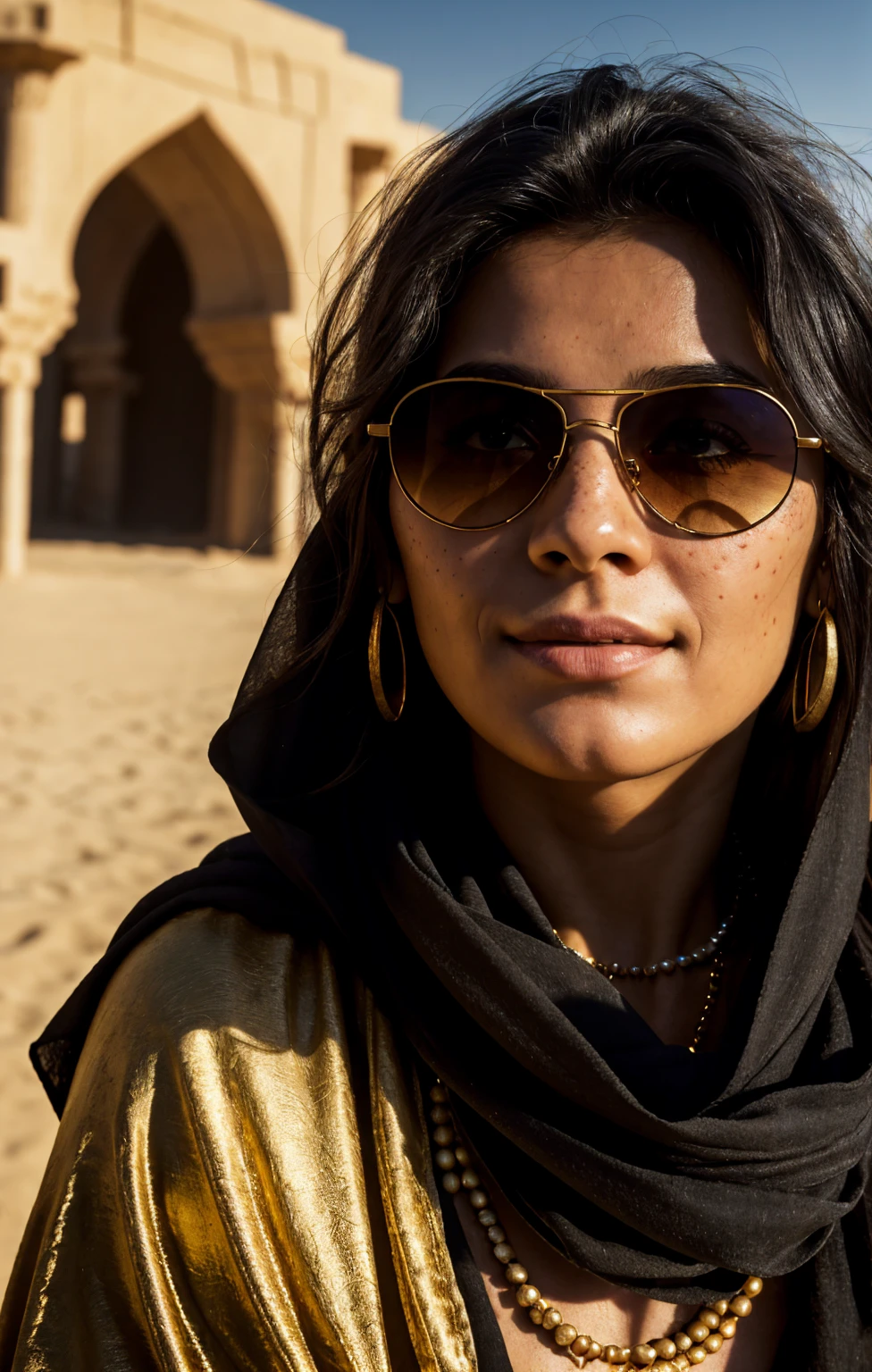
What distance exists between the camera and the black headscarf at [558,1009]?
4.42 ft

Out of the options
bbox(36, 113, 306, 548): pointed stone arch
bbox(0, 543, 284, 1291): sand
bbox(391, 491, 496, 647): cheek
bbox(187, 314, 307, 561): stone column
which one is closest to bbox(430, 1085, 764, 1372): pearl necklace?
bbox(391, 491, 496, 647): cheek

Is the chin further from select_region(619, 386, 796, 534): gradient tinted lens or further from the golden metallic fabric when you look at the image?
the golden metallic fabric

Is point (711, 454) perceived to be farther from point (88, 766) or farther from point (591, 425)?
point (88, 766)

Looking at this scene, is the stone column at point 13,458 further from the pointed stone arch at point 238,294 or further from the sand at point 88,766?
the pointed stone arch at point 238,294

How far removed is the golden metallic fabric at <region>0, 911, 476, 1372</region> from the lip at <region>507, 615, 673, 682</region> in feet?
1.65

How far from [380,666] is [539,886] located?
0.34 metres

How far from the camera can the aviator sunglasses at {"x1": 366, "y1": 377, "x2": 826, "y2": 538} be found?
1.37 meters

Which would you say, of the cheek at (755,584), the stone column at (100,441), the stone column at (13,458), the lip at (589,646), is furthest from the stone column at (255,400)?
the lip at (589,646)

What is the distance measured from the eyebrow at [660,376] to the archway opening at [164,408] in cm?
1938

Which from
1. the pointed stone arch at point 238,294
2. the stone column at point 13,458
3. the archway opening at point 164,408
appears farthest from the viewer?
the archway opening at point 164,408

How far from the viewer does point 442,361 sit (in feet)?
4.89

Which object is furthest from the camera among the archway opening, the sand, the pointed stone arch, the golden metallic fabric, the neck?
the archway opening

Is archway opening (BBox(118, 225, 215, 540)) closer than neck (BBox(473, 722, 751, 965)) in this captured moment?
No

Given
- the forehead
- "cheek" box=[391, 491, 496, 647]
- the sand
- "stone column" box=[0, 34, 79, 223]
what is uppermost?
"stone column" box=[0, 34, 79, 223]
